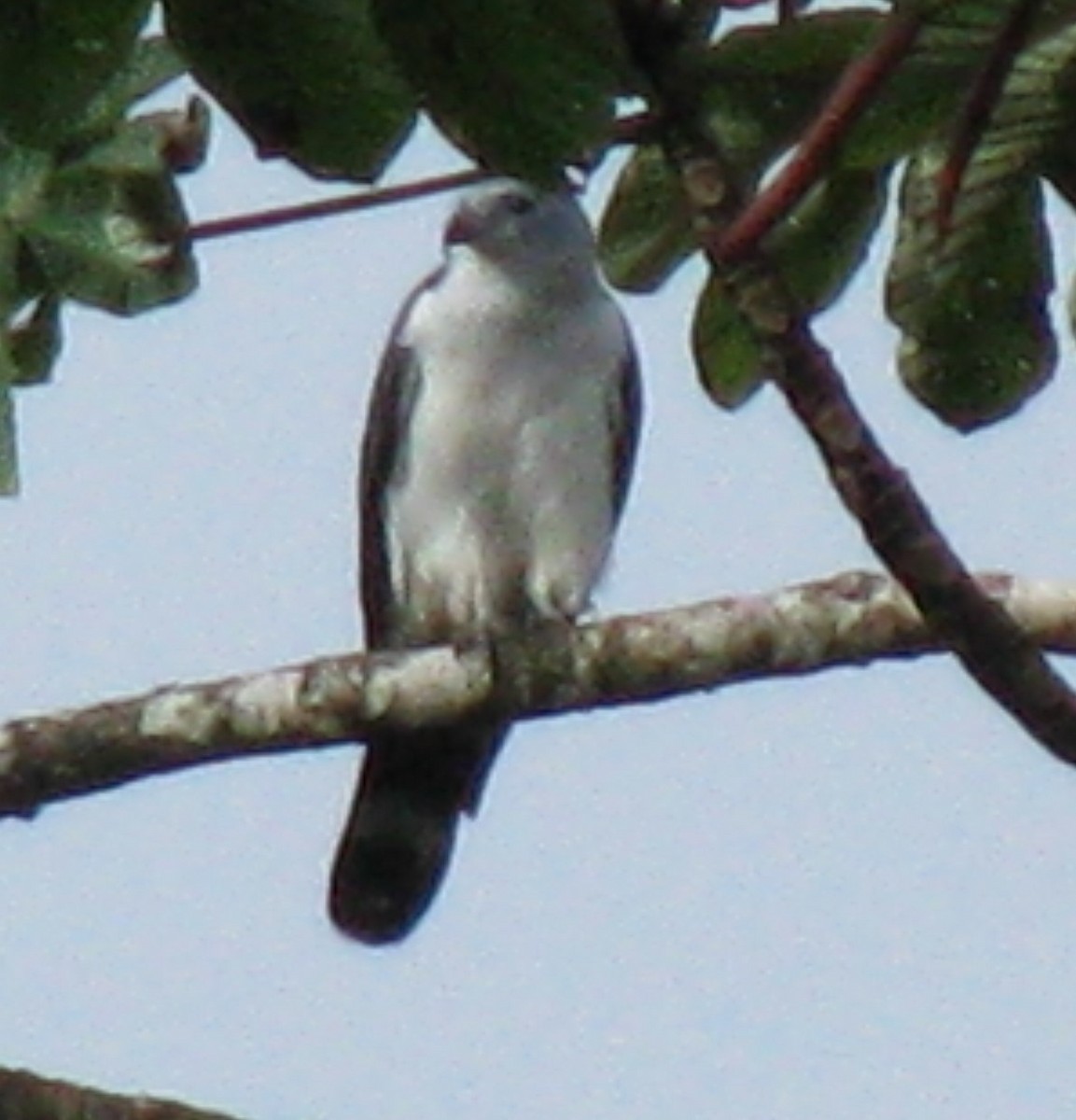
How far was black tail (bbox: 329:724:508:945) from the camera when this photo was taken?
5.06 m

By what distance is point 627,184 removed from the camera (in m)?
3.17

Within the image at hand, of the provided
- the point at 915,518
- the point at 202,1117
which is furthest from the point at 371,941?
the point at 915,518

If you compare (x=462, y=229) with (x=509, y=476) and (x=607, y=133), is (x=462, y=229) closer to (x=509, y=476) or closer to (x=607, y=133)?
(x=509, y=476)

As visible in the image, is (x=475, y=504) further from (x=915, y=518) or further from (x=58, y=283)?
(x=915, y=518)

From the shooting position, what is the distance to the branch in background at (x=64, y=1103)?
2.55 metres

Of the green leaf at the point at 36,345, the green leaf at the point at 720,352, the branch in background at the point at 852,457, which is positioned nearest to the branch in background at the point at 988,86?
the branch in background at the point at 852,457

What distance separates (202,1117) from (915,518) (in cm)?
75

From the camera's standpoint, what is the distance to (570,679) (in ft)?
11.1

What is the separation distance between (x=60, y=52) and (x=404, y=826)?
314 centimetres

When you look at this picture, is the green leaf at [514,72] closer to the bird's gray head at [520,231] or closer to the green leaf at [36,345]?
the green leaf at [36,345]

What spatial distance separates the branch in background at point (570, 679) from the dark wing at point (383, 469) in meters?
1.77

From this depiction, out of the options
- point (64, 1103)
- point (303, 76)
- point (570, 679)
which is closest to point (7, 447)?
point (570, 679)

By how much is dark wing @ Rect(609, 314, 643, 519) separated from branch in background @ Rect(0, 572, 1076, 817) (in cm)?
173

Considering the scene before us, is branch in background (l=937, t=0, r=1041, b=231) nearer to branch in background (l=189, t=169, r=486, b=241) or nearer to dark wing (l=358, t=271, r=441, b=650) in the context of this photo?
branch in background (l=189, t=169, r=486, b=241)
